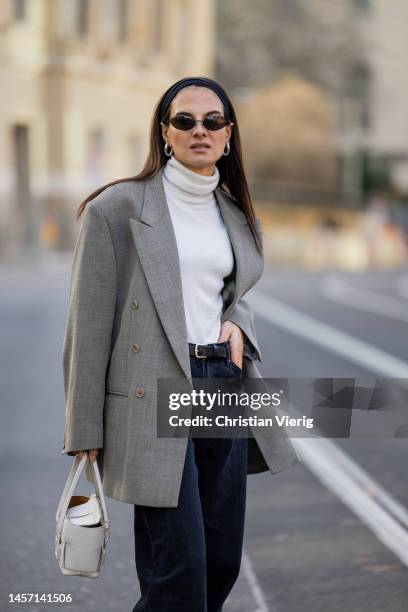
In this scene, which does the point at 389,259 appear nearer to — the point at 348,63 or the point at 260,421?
the point at 348,63

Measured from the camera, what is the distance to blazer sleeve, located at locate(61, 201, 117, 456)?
140 inches

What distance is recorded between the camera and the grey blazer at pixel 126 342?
3.54 metres

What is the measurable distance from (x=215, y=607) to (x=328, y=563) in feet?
4.95

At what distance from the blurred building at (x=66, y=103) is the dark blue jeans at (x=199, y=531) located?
3345 centimetres

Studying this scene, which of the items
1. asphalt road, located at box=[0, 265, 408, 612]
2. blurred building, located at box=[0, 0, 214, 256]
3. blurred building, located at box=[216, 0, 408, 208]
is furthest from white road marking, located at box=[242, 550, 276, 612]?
blurred building, located at box=[216, 0, 408, 208]

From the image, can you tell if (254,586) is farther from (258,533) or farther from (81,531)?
(81,531)

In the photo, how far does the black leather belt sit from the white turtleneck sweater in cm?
3

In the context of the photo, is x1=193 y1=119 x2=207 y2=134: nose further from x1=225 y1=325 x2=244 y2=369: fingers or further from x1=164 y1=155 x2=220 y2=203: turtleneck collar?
x1=225 y1=325 x2=244 y2=369: fingers

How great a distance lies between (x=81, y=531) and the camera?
11.6ft

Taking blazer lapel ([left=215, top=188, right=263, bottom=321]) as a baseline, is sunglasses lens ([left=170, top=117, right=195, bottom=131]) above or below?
above

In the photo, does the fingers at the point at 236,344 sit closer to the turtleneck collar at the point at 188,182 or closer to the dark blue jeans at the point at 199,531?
the dark blue jeans at the point at 199,531

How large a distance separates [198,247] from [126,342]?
36 cm

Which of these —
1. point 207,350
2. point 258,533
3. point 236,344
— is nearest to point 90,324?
point 207,350

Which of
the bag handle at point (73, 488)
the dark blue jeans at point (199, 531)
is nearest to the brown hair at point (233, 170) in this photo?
the dark blue jeans at point (199, 531)
